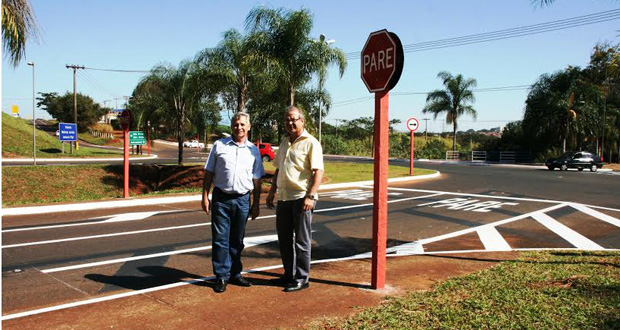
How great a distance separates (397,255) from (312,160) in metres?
2.60

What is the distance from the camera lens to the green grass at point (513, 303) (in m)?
3.91

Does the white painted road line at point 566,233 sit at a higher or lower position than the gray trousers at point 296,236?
lower

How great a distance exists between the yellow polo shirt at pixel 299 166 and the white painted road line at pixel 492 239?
3778 millimetres

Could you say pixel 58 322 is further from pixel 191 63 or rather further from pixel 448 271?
pixel 191 63

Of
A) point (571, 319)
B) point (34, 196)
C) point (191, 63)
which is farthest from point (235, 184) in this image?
point (191, 63)

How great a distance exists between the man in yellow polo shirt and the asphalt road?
1321 millimetres

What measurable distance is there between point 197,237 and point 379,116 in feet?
14.5

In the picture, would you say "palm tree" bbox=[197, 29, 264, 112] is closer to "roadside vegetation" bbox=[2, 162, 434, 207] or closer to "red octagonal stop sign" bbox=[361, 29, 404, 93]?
"roadside vegetation" bbox=[2, 162, 434, 207]

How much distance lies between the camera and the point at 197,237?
313 inches

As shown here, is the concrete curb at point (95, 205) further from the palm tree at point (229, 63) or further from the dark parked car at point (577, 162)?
the dark parked car at point (577, 162)

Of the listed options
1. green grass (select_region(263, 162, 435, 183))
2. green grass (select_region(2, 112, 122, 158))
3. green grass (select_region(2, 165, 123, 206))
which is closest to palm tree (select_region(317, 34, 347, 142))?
green grass (select_region(263, 162, 435, 183))

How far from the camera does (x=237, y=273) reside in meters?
5.08

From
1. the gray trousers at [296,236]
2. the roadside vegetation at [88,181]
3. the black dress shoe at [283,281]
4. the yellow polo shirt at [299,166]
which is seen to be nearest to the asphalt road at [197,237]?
the black dress shoe at [283,281]

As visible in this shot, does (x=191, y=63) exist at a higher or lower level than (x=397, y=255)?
higher
